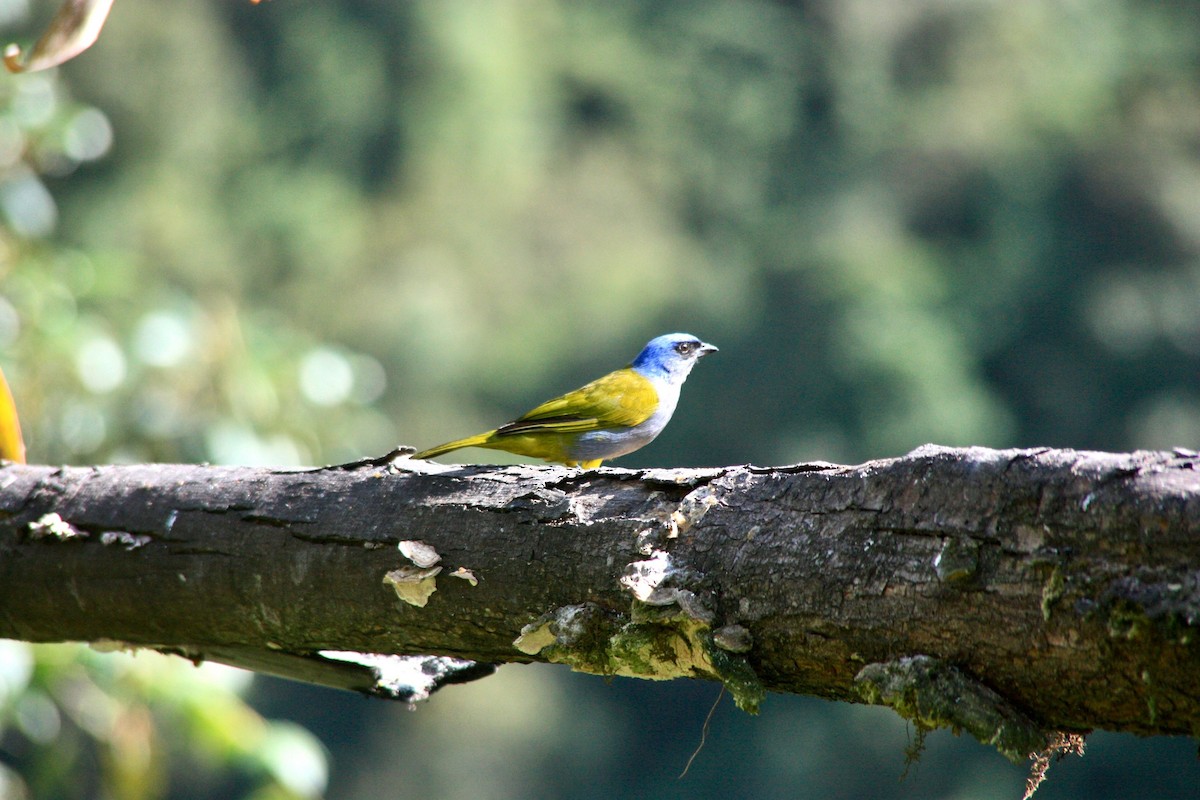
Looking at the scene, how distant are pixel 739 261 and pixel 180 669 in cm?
1524

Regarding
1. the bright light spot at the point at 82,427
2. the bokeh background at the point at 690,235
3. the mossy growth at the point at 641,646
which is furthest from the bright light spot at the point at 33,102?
the bokeh background at the point at 690,235

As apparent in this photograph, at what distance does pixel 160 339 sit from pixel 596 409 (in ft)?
4.58

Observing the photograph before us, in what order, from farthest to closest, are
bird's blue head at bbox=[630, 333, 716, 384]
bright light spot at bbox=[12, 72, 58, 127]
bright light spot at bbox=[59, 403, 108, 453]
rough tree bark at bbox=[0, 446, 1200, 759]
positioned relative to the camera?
bird's blue head at bbox=[630, 333, 716, 384] → bright light spot at bbox=[59, 403, 108, 453] → bright light spot at bbox=[12, 72, 58, 127] → rough tree bark at bbox=[0, 446, 1200, 759]

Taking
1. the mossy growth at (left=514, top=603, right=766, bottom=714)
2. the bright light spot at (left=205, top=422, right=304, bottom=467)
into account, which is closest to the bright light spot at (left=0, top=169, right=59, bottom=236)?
the bright light spot at (left=205, top=422, right=304, bottom=467)

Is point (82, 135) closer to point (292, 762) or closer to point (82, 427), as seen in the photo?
point (82, 427)

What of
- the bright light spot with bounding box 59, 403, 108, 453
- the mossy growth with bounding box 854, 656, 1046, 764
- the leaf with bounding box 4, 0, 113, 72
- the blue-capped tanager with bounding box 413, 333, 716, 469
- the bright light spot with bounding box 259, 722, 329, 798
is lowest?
the bright light spot with bounding box 259, 722, 329, 798

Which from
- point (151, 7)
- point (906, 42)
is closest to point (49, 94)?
point (151, 7)

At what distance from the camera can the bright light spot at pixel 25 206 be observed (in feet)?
12.6

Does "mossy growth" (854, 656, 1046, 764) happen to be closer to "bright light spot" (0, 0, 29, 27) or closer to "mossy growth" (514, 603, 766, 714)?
"mossy growth" (514, 603, 766, 714)

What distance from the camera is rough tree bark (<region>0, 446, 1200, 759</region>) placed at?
1.58 m

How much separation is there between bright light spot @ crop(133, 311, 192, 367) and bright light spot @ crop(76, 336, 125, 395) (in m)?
0.08

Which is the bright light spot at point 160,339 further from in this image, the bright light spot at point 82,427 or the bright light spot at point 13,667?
the bright light spot at point 13,667

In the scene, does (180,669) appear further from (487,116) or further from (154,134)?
(487,116)

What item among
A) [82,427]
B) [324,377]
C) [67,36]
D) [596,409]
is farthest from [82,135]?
[67,36]
